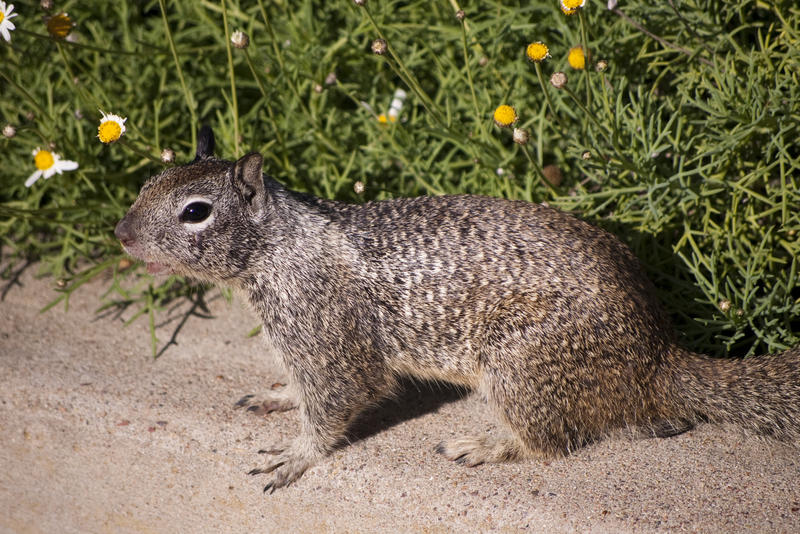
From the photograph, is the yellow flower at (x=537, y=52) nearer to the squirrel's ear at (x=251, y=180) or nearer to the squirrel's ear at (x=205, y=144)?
the squirrel's ear at (x=251, y=180)

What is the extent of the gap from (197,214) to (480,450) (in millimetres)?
1595

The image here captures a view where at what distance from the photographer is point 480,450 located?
334 centimetres

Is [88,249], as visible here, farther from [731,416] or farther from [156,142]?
[731,416]

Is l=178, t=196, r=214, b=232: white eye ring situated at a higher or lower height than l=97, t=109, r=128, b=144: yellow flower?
lower

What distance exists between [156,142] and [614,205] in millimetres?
2564

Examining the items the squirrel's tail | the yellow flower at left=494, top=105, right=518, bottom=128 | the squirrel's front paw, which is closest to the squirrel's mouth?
the squirrel's front paw

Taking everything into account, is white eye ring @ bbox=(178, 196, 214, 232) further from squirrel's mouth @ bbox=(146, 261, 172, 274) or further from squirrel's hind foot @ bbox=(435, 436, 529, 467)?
squirrel's hind foot @ bbox=(435, 436, 529, 467)

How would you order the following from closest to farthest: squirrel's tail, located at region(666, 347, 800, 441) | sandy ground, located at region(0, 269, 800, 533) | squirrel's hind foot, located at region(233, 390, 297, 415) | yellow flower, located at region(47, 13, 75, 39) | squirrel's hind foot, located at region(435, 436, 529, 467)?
1. sandy ground, located at region(0, 269, 800, 533)
2. squirrel's tail, located at region(666, 347, 800, 441)
3. squirrel's hind foot, located at region(435, 436, 529, 467)
4. yellow flower, located at region(47, 13, 75, 39)
5. squirrel's hind foot, located at region(233, 390, 297, 415)

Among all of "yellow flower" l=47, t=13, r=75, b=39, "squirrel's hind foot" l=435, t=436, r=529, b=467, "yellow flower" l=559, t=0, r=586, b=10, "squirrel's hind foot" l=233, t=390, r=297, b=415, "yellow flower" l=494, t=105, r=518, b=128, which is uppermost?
"yellow flower" l=559, t=0, r=586, b=10

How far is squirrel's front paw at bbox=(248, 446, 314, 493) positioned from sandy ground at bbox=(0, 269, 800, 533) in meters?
0.05

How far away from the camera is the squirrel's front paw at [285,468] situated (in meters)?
3.37

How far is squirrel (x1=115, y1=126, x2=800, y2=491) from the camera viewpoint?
3088 mm

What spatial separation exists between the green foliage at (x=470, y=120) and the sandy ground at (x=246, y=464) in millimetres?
484

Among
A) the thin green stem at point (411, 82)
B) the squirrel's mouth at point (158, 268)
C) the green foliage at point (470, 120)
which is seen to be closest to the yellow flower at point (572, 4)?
the green foliage at point (470, 120)
